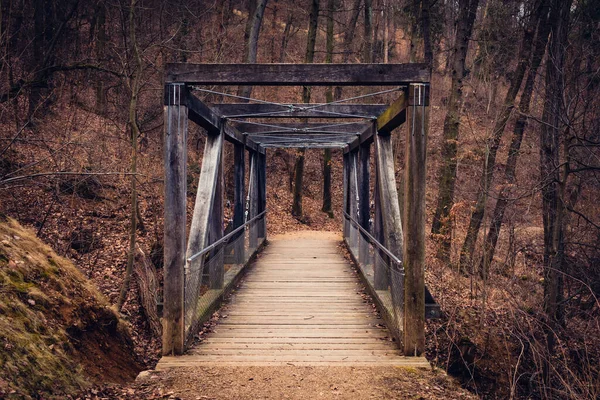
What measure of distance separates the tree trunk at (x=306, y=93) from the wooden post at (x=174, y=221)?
1415 centimetres

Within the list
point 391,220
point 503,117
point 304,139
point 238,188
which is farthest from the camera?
point 304,139

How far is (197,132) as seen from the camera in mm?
18031

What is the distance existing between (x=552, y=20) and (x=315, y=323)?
29.6 feet

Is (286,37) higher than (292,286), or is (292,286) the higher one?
(286,37)

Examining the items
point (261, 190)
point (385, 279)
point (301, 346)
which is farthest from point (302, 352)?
point (261, 190)

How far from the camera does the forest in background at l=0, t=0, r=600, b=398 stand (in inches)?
312

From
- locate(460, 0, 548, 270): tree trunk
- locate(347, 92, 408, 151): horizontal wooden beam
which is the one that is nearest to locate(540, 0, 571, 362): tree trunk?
locate(460, 0, 548, 270): tree trunk

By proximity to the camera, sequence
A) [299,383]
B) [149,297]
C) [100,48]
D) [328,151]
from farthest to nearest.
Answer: [328,151], [100,48], [149,297], [299,383]

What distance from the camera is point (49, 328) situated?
460 centimetres

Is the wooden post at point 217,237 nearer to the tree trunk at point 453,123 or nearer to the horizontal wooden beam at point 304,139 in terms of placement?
the horizontal wooden beam at point 304,139

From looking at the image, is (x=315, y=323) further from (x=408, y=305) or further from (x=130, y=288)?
(x=130, y=288)

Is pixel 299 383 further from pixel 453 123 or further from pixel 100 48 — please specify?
pixel 100 48

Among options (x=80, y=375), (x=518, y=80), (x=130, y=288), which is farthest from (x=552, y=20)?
(x=80, y=375)

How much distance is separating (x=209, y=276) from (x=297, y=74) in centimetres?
332
